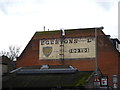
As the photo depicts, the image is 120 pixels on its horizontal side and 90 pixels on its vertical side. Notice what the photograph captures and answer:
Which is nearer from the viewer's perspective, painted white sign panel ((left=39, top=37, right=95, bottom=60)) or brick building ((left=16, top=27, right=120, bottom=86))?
brick building ((left=16, top=27, right=120, bottom=86))

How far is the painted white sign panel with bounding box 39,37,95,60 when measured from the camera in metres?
53.8

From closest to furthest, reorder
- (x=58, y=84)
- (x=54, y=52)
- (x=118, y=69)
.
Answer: (x=58, y=84) → (x=118, y=69) → (x=54, y=52)

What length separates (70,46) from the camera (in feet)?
180

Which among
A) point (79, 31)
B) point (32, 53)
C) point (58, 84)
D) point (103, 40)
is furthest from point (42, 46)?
point (58, 84)

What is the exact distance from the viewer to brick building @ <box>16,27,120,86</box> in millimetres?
52625

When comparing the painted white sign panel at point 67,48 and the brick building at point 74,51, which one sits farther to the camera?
the painted white sign panel at point 67,48

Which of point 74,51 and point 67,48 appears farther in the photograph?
point 67,48

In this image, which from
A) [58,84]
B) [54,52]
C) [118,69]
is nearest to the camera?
[58,84]

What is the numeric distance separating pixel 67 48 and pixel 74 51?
1.47 m

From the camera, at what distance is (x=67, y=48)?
181 feet

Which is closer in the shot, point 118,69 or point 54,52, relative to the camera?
point 118,69

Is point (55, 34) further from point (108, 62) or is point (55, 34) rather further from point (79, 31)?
point (108, 62)

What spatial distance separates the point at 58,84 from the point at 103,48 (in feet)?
54.6

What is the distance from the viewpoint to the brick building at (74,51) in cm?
5262
